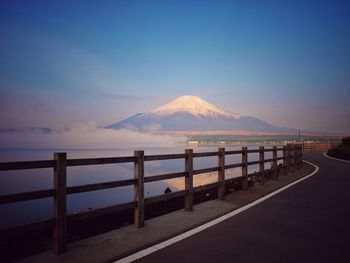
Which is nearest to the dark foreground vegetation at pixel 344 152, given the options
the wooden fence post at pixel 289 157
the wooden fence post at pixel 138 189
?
the wooden fence post at pixel 289 157

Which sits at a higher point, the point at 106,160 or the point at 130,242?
the point at 106,160

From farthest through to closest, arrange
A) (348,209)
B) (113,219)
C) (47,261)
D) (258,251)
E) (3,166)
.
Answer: (113,219) < (348,209) < (258,251) < (47,261) < (3,166)

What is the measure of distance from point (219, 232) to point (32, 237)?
4.15 metres

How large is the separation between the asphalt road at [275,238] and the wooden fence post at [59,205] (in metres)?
1.18

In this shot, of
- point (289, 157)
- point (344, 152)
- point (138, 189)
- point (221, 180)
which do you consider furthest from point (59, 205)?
point (344, 152)

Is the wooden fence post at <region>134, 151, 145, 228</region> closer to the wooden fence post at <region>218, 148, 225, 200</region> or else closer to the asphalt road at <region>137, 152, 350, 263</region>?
the asphalt road at <region>137, 152, 350, 263</region>

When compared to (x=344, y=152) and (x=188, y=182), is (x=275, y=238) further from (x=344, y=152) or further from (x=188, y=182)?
(x=344, y=152)

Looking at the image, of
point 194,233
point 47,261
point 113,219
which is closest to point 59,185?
point 47,261

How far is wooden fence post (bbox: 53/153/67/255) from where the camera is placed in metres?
4.23

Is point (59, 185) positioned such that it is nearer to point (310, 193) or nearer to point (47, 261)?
point (47, 261)

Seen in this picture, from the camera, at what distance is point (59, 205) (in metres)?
4.27

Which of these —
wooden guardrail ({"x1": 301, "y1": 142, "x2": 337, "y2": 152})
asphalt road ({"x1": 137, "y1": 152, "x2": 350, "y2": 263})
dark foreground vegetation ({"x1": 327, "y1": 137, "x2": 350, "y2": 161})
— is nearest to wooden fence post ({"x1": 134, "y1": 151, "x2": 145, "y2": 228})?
asphalt road ({"x1": 137, "y1": 152, "x2": 350, "y2": 263})

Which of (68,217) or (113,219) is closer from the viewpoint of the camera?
(68,217)

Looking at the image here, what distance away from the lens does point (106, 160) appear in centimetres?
508
